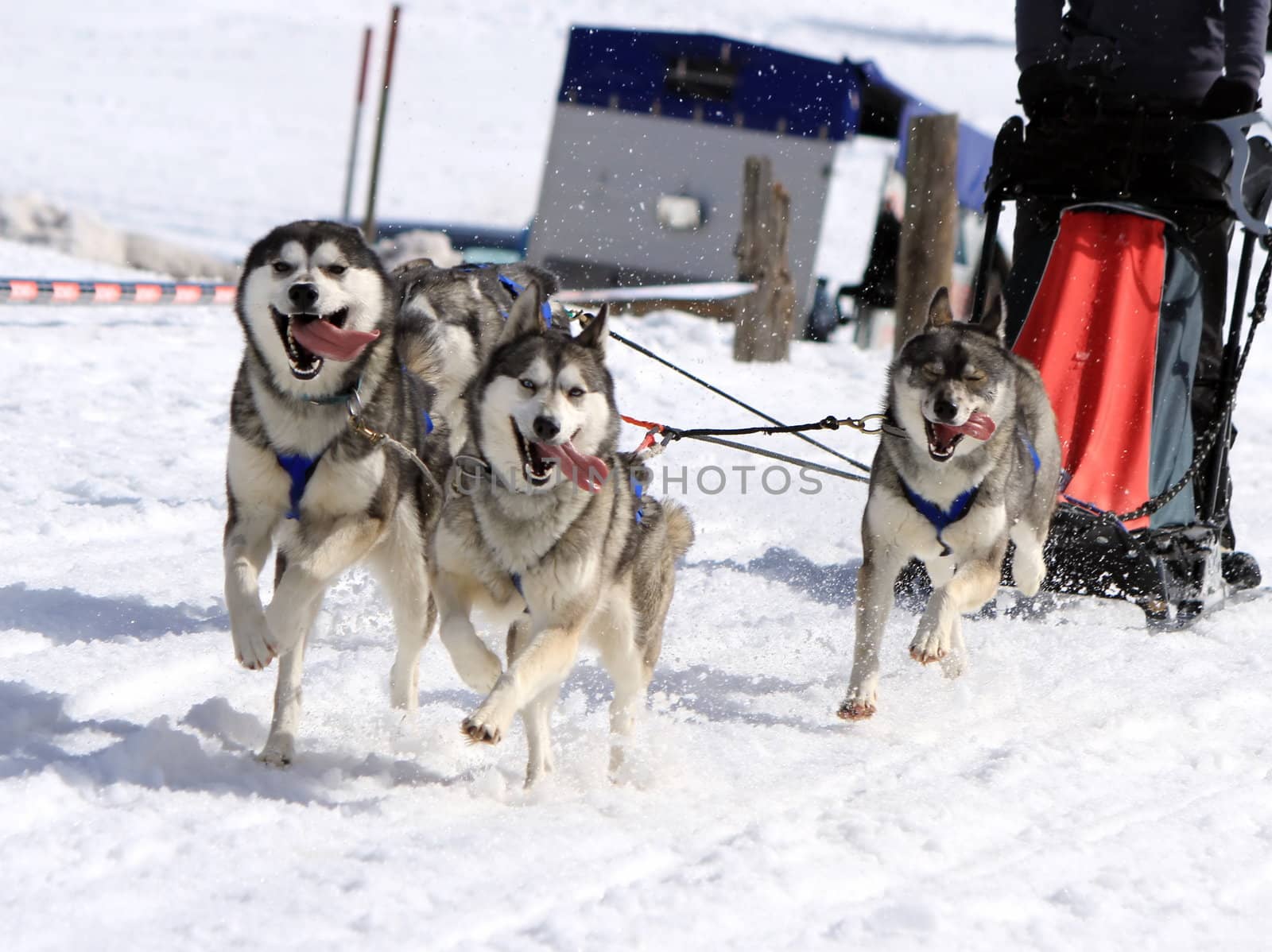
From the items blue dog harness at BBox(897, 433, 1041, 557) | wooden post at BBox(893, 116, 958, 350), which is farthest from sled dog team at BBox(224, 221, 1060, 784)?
wooden post at BBox(893, 116, 958, 350)

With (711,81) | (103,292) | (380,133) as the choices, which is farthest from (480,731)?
(380,133)

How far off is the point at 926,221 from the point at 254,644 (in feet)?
19.8

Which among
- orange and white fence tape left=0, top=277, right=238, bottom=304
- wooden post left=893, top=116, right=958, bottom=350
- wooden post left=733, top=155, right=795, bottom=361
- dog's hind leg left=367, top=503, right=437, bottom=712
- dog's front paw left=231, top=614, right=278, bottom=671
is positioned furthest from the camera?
wooden post left=733, top=155, right=795, bottom=361

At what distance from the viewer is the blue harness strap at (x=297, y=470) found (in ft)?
8.98

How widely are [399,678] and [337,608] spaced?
925 millimetres

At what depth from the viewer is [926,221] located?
25.9 ft

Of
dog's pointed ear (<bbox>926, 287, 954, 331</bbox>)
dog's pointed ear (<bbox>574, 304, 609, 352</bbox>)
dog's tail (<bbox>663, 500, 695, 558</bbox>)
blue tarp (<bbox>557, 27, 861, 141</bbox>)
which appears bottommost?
dog's tail (<bbox>663, 500, 695, 558</bbox>)

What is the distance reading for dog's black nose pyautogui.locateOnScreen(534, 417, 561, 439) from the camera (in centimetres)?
266

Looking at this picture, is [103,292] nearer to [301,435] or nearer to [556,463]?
[301,435]

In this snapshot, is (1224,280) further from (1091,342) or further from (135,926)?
(135,926)

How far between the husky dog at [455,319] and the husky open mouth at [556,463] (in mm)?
1029

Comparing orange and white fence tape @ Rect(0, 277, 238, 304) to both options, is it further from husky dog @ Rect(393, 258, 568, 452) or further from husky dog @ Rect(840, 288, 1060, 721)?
husky dog @ Rect(840, 288, 1060, 721)

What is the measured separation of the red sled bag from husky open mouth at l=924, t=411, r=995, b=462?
2.66ft

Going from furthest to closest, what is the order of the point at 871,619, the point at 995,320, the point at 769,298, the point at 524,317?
the point at 769,298 < the point at 995,320 < the point at 871,619 < the point at 524,317
